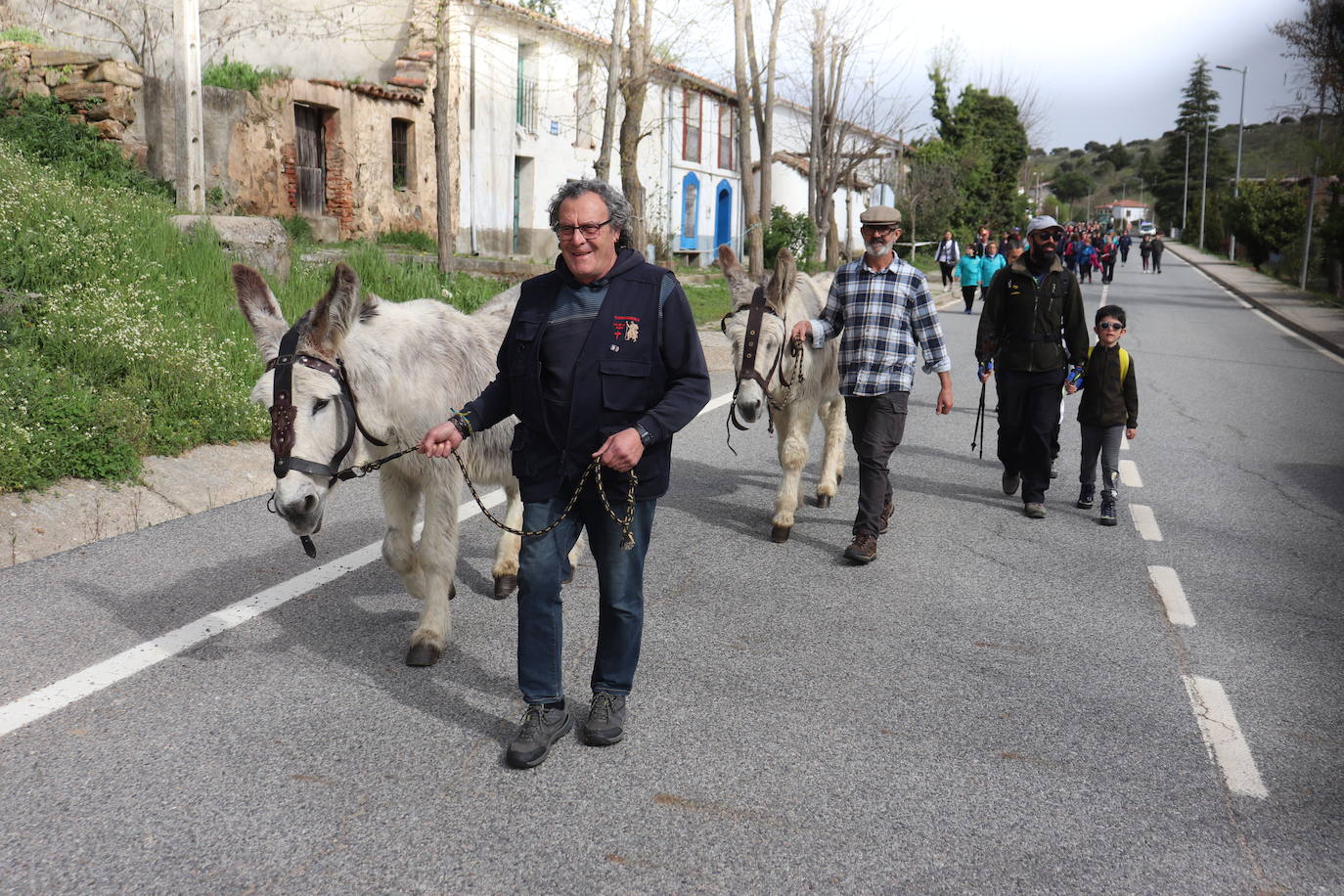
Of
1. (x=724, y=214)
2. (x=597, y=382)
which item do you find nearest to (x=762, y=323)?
(x=597, y=382)

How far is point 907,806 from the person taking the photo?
3408 millimetres

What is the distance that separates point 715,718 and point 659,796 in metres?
0.65

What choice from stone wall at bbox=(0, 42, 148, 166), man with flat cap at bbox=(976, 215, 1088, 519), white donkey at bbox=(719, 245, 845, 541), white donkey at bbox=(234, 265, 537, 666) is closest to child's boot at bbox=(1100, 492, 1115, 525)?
man with flat cap at bbox=(976, 215, 1088, 519)

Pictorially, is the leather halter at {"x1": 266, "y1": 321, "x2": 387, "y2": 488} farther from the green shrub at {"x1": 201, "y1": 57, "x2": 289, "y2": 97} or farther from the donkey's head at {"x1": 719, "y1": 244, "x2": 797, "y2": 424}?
the green shrub at {"x1": 201, "y1": 57, "x2": 289, "y2": 97}

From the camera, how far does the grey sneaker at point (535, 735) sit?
358 cm

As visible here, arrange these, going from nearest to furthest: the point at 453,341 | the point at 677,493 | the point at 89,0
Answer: the point at 453,341
the point at 677,493
the point at 89,0

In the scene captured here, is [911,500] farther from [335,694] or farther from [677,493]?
[335,694]

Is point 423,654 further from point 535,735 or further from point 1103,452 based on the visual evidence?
point 1103,452

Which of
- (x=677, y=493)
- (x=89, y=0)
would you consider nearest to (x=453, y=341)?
(x=677, y=493)

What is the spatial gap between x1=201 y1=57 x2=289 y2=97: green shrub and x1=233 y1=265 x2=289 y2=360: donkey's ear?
1912cm

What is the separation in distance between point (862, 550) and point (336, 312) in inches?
135

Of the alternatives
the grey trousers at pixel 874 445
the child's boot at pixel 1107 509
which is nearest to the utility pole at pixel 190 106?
the grey trousers at pixel 874 445

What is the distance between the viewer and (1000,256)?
78.1 ft

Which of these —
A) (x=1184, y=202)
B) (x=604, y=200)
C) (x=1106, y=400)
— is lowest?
(x=1106, y=400)
